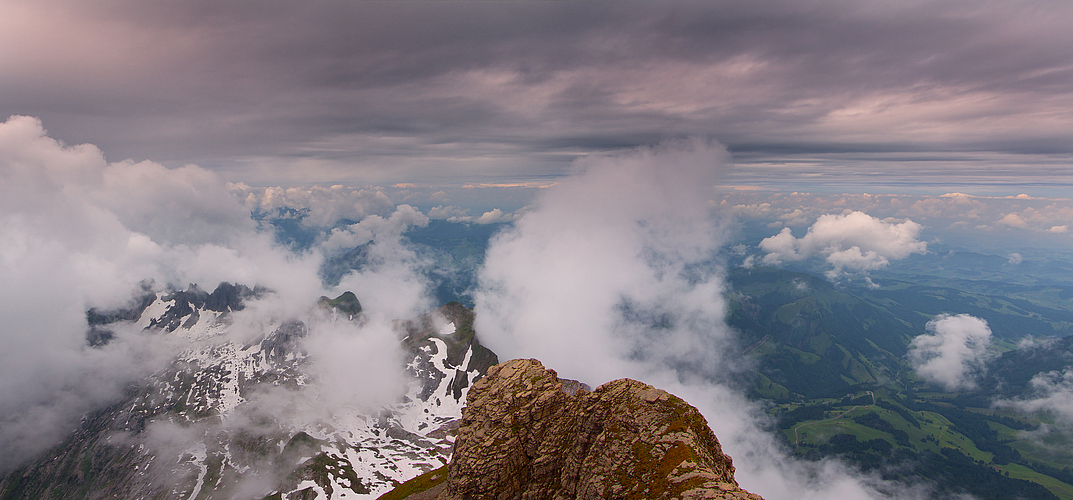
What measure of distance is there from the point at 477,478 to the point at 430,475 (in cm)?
14619

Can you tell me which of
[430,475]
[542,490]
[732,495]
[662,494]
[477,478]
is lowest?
[430,475]

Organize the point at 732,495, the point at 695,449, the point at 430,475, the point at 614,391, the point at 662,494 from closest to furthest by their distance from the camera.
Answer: the point at 732,495 → the point at 662,494 → the point at 695,449 → the point at 614,391 → the point at 430,475

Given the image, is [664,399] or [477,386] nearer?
[664,399]

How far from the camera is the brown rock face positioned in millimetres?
37844

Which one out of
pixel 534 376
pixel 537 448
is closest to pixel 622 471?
pixel 537 448

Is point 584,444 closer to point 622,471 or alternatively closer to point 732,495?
point 622,471

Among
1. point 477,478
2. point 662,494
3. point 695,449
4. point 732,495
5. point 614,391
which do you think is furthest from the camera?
point 614,391

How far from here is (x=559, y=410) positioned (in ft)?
150

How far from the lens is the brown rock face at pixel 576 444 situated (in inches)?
1490

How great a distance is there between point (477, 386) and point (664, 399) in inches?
892

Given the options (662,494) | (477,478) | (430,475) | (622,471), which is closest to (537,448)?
(477,478)

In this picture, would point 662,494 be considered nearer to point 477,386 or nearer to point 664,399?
point 664,399

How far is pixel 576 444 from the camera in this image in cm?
4359

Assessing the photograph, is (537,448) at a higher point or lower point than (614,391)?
lower
